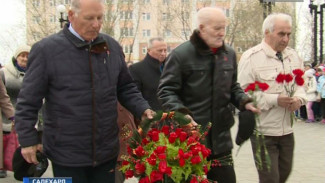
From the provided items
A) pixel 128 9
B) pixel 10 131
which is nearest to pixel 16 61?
pixel 10 131

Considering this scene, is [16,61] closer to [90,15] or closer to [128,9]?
[90,15]

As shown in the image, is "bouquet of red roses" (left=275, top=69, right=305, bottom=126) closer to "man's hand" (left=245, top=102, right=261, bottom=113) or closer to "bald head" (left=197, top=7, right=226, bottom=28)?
"man's hand" (left=245, top=102, right=261, bottom=113)

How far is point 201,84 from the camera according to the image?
3.84 meters

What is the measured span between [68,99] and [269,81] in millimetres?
2208

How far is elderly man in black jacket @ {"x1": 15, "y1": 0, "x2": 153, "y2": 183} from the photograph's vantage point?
10.5ft

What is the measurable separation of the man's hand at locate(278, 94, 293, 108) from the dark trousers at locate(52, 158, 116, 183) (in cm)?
179

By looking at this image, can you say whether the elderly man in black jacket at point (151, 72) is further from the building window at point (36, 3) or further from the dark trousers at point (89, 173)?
the building window at point (36, 3)

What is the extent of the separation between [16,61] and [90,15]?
4401 millimetres

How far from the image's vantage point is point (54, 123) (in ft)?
10.7

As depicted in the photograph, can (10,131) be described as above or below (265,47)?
below

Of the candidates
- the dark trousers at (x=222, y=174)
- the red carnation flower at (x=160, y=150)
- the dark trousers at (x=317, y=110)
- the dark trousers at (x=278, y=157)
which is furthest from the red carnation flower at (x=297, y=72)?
the dark trousers at (x=317, y=110)

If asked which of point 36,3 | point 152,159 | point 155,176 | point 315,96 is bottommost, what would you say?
point 315,96

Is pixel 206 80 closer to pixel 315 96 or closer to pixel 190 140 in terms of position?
pixel 190 140

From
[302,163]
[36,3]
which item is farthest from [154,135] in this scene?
[36,3]
